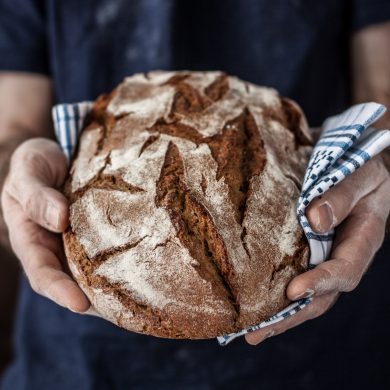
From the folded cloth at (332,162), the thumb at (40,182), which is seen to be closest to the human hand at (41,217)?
the thumb at (40,182)

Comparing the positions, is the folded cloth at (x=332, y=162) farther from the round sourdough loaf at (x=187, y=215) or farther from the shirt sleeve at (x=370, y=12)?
the shirt sleeve at (x=370, y=12)

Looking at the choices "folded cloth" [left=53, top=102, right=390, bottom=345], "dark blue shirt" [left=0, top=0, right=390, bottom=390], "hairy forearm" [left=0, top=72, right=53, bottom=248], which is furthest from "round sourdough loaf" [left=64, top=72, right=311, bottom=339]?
"hairy forearm" [left=0, top=72, right=53, bottom=248]

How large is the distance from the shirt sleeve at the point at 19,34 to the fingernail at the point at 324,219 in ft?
3.30

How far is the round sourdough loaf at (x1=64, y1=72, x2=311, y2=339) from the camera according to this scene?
0.91m

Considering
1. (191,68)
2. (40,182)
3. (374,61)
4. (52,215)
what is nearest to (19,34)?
(191,68)

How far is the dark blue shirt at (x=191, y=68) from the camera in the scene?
144 cm

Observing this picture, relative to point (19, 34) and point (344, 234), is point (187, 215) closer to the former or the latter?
point (344, 234)

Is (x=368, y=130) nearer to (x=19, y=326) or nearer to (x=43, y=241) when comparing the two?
(x=43, y=241)

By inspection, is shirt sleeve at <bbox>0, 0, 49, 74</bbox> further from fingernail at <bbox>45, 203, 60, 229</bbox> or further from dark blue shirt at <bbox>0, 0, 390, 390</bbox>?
fingernail at <bbox>45, 203, 60, 229</bbox>

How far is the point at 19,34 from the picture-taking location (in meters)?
1.53

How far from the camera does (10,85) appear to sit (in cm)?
156

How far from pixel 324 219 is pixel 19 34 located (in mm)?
1059

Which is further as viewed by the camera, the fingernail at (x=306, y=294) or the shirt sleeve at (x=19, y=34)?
the shirt sleeve at (x=19, y=34)

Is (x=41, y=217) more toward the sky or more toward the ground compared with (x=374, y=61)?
more toward the ground
